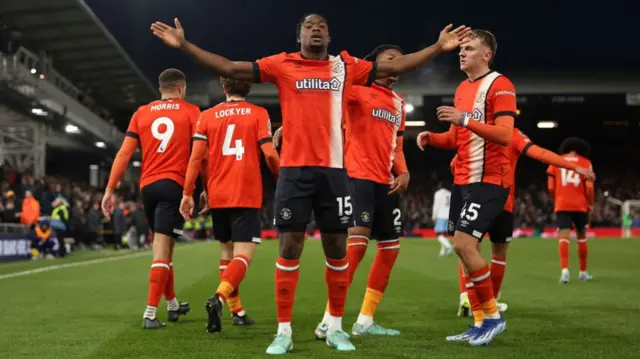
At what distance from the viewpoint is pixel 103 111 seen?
44875mm

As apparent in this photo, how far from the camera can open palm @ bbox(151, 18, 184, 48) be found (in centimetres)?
457

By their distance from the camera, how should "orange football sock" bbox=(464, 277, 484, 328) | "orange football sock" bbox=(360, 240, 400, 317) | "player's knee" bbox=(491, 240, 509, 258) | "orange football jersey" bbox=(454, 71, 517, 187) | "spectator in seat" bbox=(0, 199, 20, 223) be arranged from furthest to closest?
"spectator in seat" bbox=(0, 199, 20, 223), "player's knee" bbox=(491, 240, 509, 258), "orange football sock" bbox=(360, 240, 400, 317), "orange football sock" bbox=(464, 277, 484, 328), "orange football jersey" bbox=(454, 71, 517, 187)

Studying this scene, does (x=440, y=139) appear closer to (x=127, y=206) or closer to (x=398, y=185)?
(x=398, y=185)

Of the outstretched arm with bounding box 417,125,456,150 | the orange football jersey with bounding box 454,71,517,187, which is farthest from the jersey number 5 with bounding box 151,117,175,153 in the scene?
the orange football jersey with bounding box 454,71,517,187

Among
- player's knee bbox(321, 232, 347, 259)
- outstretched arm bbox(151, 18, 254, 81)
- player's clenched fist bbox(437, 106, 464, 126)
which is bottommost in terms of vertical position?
player's knee bbox(321, 232, 347, 259)

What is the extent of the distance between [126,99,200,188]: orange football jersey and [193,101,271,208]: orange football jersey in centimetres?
33

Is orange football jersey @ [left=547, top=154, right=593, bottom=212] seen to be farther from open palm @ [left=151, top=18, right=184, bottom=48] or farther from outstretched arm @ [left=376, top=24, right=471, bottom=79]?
open palm @ [left=151, top=18, right=184, bottom=48]

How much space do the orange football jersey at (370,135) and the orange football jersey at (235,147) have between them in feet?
2.49

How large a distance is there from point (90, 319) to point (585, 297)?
232 inches

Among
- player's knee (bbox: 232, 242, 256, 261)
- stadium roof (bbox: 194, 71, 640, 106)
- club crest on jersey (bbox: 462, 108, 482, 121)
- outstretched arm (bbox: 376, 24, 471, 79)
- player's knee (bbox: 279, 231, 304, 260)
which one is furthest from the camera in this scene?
stadium roof (bbox: 194, 71, 640, 106)

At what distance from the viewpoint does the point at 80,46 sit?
106 feet

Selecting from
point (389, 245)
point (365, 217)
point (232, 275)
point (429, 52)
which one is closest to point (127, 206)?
point (232, 275)

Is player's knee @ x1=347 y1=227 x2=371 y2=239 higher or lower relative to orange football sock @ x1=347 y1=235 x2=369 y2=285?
Result: higher

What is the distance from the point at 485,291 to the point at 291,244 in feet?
5.17
